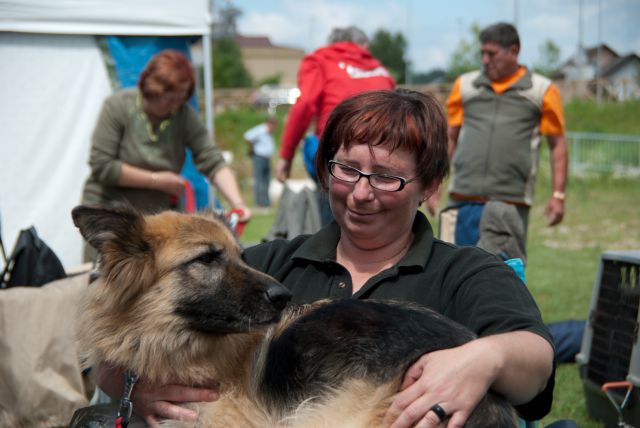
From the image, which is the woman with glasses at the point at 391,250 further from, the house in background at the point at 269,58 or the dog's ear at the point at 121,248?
the house in background at the point at 269,58

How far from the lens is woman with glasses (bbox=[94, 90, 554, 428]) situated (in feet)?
6.40

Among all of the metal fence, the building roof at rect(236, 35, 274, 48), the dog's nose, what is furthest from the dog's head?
the building roof at rect(236, 35, 274, 48)

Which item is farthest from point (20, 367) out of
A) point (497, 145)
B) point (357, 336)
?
point (497, 145)

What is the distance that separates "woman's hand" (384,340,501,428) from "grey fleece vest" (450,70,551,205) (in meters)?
4.01

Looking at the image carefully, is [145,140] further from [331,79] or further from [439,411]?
[439,411]

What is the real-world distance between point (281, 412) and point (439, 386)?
528 millimetres

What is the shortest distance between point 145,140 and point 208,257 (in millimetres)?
2694

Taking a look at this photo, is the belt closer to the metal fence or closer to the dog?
the dog

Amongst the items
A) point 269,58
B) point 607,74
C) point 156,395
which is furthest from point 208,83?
point 269,58

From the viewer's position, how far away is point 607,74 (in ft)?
111

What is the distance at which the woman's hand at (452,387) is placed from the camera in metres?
1.63

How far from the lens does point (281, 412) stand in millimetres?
1973

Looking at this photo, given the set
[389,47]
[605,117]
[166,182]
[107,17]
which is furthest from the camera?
[389,47]

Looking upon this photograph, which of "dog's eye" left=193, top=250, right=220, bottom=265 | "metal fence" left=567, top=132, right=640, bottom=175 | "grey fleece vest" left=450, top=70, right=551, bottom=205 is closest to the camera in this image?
"dog's eye" left=193, top=250, right=220, bottom=265
